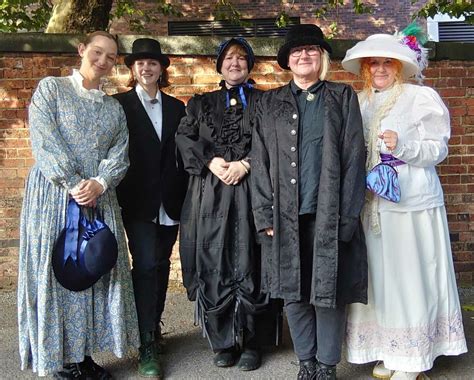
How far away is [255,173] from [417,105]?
3.26 feet

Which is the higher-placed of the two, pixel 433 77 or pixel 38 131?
pixel 433 77

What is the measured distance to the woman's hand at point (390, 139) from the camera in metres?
3.16

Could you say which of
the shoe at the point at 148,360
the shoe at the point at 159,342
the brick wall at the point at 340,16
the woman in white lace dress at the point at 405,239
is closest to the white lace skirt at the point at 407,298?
Result: the woman in white lace dress at the point at 405,239

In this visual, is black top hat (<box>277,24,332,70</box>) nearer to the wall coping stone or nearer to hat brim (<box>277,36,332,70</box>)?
hat brim (<box>277,36,332,70</box>)

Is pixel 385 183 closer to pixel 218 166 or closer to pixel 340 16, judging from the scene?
pixel 218 166

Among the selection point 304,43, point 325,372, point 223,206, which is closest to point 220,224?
point 223,206

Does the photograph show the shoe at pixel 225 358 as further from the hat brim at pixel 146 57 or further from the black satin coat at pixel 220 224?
the hat brim at pixel 146 57

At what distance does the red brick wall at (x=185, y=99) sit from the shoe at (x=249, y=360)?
1.82 m

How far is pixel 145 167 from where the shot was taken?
3.59 m

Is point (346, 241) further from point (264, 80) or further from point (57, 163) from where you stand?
point (264, 80)

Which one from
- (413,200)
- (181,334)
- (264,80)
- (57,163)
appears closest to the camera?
(57,163)

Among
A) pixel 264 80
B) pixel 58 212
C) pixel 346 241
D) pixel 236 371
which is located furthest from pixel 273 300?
pixel 264 80

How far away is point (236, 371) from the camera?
366cm

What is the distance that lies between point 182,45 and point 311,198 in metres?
2.45
